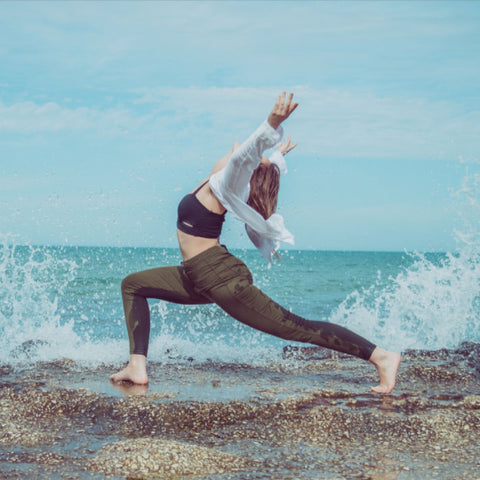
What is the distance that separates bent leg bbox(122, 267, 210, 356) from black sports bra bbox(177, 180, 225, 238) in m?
0.55

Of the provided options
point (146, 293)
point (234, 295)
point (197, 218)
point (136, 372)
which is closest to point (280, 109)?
point (197, 218)

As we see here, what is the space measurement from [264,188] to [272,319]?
95 cm

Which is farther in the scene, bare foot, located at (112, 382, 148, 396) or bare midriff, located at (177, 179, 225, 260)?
bare foot, located at (112, 382, 148, 396)

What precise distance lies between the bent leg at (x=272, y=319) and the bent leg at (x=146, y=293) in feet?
1.16

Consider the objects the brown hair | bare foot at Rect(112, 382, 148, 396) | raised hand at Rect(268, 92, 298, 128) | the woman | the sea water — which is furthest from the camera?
the sea water

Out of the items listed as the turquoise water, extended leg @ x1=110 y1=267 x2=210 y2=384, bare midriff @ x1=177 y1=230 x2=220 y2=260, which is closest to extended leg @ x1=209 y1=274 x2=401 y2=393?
bare midriff @ x1=177 y1=230 x2=220 y2=260

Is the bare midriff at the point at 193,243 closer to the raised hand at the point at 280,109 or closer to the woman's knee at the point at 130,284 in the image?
the woman's knee at the point at 130,284

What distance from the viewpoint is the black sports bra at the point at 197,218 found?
13.8ft

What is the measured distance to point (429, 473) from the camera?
321 cm

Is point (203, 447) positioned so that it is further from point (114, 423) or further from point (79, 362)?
point (79, 362)

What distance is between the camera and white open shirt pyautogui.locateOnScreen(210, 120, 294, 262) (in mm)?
3750

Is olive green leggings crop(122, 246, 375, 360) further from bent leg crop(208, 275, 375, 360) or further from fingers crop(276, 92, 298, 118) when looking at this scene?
fingers crop(276, 92, 298, 118)

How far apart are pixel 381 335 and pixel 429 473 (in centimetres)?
528

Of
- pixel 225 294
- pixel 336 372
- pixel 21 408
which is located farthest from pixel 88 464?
pixel 336 372
